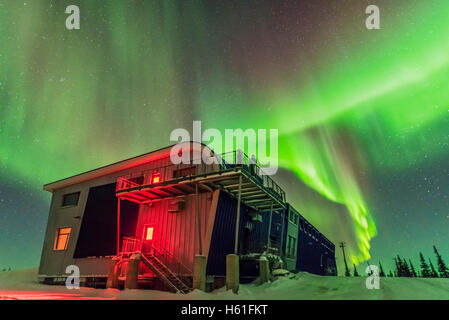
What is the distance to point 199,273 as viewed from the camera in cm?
1399

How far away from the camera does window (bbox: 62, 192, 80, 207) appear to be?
2533 cm

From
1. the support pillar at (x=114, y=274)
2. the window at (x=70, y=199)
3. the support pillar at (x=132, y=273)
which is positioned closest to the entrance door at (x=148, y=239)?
the support pillar at (x=114, y=274)

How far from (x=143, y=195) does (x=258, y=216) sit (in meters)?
9.31

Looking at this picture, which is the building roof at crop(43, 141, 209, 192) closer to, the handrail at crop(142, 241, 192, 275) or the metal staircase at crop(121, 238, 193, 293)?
the metal staircase at crop(121, 238, 193, 293)

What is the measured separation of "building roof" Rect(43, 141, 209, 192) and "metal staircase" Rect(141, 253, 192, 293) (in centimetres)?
772

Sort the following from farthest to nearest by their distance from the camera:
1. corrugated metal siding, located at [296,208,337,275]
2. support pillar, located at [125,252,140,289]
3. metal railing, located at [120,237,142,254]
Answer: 1. corrugated metal siding, located at [296,208,337,275]
2. metal railing, located at [120,237,142,254]
3. support pillar, located at [125,252,140,289]

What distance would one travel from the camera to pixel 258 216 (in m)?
22.0

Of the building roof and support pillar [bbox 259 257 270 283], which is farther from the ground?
the building roof

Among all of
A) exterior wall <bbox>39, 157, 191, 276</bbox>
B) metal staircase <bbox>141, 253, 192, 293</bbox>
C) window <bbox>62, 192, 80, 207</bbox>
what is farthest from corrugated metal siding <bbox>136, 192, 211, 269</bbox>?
window <bbox>62, 192, 80, 207</bbox>

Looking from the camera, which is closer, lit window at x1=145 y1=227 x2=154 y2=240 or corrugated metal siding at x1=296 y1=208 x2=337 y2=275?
lit window at x1=145 y1=227 x2=154 y2=240

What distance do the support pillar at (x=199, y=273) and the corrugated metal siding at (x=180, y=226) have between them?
2.63 m

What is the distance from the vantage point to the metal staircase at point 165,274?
1462 cm
